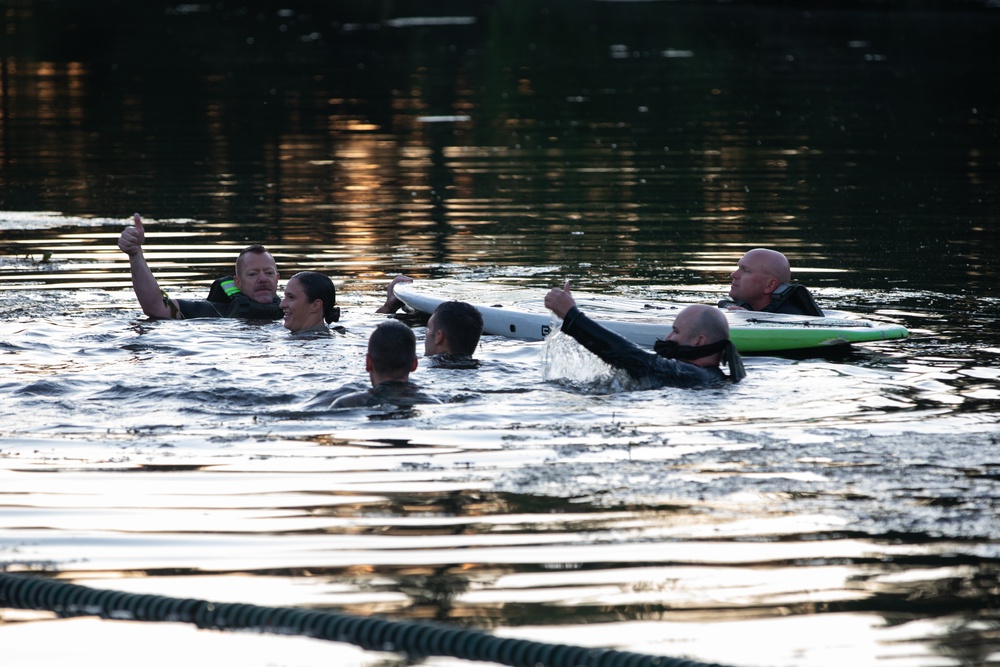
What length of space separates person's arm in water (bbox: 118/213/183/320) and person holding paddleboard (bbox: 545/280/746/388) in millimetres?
3606

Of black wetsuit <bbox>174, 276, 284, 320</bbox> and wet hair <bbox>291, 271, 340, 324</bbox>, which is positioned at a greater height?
wet hair <bbox>291, 271, 340, 324</bbox>

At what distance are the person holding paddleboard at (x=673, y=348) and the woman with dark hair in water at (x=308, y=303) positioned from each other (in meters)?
2.62

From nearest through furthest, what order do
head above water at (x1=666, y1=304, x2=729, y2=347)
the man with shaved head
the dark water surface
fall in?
1. the dark water surface
2. head above water at (x1=666, y1=304, x2=729, y2=347)
3. the man with shaved head

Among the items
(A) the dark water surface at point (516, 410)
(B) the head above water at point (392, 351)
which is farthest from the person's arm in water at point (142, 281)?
(B) the head above water at point (392, 351)

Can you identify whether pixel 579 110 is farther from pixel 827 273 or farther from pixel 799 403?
pixel 799 403

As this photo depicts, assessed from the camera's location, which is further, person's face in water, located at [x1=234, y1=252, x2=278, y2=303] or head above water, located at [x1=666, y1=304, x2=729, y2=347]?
person's face in water, located at [x1=234, y1=252, x2=278, y2=303]

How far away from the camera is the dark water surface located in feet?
17.0

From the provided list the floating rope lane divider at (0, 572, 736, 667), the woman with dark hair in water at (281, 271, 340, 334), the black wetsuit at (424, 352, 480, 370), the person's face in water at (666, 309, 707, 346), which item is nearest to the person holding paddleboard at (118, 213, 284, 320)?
the woman with dark hair in water at (281, 271, 340, 334)

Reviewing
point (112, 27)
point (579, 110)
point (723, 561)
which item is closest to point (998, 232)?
point (723, 561)

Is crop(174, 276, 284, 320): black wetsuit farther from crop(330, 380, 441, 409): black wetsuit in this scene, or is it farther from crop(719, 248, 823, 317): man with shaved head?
crop(719, 248, 823, 317): man with shaved head

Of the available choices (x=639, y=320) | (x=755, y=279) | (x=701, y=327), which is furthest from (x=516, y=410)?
(x=755, y=279)

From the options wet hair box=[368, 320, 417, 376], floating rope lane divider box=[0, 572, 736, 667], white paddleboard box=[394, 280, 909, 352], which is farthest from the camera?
white paddleboard box=[394, 280, 909, 352]

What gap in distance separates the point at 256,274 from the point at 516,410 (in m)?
4.06

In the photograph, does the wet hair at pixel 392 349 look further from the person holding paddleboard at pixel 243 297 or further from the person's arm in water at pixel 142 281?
the person holding paddleboard at pixel 243 297
